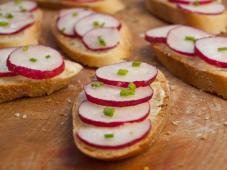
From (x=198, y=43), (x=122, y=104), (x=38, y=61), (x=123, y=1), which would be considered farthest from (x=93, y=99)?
(x=123, y=1)

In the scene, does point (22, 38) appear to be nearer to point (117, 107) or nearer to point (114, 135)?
point (117, 107)

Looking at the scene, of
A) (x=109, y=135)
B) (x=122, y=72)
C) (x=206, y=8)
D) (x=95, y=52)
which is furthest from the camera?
(x=206, y=8)

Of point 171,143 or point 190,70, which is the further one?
point 190,70

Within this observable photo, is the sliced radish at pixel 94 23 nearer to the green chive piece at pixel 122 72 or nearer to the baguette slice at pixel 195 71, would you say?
the baguette slice at pixel 195 71

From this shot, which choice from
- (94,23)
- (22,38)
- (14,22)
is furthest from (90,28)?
(14,22)

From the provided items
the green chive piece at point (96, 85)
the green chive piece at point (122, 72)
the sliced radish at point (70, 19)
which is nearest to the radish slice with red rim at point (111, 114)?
the green chive piece at point (96, 85)

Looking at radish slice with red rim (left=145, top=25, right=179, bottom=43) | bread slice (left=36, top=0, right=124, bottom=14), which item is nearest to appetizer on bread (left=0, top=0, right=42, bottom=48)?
bread slice (left=36, top=0, right=124, bottom=14)

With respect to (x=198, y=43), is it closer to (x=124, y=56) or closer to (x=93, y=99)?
(x=124, y=56)
